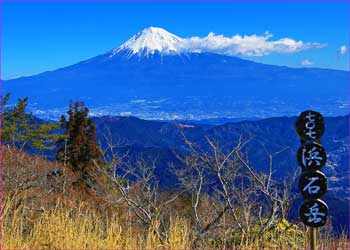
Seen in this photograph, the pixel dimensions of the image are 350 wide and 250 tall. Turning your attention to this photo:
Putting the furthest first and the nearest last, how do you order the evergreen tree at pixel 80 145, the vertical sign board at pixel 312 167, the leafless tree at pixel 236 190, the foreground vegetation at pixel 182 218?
the evergreen tree at pixel 80 145 → the leafless tree at pixel 236 190 → the foreground vegetation at pixel 182 218 → the vertical sign board at pixel 312 167

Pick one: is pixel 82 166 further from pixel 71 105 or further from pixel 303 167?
pixel 303 167

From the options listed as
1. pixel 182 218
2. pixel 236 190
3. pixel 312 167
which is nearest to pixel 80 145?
pixel 182 218

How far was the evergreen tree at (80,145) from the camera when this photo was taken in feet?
74.1

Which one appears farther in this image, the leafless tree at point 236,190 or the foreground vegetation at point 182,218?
the leafless tree at point 236,190

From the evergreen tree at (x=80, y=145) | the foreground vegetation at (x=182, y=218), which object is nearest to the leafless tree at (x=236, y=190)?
the foreground vegetation at (x=182, y=218)

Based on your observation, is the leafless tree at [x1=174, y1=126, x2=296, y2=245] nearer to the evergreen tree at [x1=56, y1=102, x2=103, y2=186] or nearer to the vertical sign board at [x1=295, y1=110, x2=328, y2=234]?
the vertical sign board at [x1=295, y1=110, x2=328, y2=234]

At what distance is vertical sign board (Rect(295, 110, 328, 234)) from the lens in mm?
3992

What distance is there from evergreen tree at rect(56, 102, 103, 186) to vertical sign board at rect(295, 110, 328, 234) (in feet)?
58.3

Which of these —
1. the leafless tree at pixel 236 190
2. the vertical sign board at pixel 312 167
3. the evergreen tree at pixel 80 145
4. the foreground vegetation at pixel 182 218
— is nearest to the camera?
the vertical sign board at pixel 312 167

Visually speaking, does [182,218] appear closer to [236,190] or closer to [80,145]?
[236,190]

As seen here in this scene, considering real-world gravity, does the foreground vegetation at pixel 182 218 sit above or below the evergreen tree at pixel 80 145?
below

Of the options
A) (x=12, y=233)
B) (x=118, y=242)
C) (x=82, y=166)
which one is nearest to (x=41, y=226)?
(x=12, y=233)

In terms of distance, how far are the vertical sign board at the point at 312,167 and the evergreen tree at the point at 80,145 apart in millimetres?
→ 17768

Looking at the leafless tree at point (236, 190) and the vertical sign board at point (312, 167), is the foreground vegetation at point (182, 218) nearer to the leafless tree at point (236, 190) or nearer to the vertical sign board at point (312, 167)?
the leafless tree at point (236, 190)
